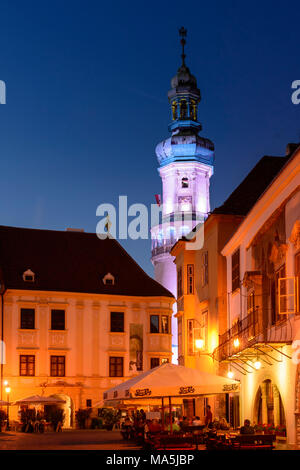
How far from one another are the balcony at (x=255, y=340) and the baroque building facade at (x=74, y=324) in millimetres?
26855

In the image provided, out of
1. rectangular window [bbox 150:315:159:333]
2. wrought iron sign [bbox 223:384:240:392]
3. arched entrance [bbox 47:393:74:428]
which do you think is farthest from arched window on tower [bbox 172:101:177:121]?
wrought iron sign [bbox 223:384:240:392]

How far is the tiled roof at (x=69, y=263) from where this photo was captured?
63469 millimetres

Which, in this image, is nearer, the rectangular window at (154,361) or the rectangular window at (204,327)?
the rectangular window at (204,327)

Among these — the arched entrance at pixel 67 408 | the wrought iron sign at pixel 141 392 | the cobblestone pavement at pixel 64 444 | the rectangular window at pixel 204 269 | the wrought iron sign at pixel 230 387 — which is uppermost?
the rectangular window at pixel 204 269

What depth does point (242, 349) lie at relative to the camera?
2855 centimetres

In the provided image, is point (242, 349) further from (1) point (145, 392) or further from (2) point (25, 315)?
(2) point (25, 315)

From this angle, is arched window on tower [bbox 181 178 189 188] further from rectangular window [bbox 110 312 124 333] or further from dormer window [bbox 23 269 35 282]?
dormer window [bbox 23 269 35 282]

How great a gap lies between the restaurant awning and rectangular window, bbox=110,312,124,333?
120ft

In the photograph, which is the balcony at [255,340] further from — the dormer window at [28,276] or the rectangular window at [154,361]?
the dormer window at [28,276]

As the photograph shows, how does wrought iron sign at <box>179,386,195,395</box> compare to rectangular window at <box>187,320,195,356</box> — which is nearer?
wrought iron sign at <box>179,386,195,395</box>

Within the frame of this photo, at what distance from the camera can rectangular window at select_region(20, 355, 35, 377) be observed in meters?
60.1

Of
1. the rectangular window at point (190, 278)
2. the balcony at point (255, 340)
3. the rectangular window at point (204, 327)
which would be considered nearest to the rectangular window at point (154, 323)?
the rectangular window at point (190, 278)
